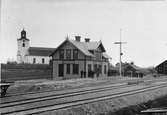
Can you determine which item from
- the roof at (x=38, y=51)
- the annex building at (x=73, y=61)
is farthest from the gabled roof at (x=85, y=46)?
the roof at (x=38, y=51)

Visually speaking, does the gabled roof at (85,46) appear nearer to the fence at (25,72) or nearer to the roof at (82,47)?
the roof at (82,47)

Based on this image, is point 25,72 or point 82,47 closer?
point 25,72

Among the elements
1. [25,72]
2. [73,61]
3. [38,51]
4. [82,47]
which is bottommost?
[25,72]

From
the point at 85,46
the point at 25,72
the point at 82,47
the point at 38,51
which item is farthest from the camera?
the point at 38,51

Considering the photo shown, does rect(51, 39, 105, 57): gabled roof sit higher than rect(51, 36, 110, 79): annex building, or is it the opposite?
rect(51, 39, 105, 57): gabled roof

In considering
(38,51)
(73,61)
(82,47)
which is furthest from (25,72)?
(38,51)

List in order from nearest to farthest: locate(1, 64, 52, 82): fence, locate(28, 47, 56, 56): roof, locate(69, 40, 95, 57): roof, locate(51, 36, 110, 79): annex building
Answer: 1. locate(1, 64, 52, 82): fence
2. locate(51, 36, 110, 79): annex building
3. locate(69, 40, 95, 57): roof
4. locate(28, 47, 56, 56): roof

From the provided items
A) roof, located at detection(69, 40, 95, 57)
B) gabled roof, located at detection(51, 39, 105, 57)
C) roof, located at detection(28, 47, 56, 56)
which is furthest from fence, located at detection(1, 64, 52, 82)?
roof, located at detection(28, 47, 56, 56)

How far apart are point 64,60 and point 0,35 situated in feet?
99.1

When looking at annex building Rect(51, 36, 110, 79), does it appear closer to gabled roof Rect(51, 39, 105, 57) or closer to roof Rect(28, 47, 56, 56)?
gabled roof Rect(51, 39, 105, 57)

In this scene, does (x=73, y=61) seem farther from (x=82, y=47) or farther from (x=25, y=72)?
(x=25, y=72)

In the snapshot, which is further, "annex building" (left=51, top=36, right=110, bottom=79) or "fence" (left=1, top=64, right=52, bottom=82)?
"annex building" (left=51, top=36, right=110, bottom=79)

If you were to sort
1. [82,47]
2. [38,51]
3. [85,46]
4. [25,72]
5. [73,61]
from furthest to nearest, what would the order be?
[38,51]
[85,46]
[82,47]
[73,61]
[25,72]

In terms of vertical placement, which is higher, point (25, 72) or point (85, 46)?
point (85, 46)
